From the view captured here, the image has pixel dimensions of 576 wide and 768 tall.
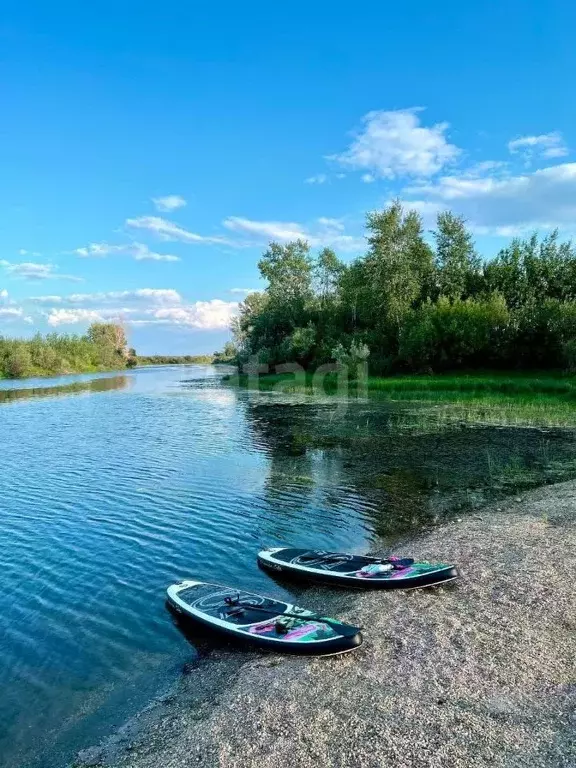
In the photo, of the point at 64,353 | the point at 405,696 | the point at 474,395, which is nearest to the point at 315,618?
the point at 405,696

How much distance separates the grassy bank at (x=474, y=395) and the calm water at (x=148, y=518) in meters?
4.55

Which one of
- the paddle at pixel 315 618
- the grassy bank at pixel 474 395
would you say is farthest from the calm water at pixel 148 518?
the grassy bank at pixel 474 395

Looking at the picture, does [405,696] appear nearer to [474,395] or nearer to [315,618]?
[315,618]

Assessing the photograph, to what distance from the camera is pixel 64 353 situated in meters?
152

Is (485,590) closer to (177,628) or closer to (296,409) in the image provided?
(177,628)

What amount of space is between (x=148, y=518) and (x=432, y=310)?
51.6 meters

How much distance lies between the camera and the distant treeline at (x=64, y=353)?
418ft

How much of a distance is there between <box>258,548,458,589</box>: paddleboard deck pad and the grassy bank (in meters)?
22.9

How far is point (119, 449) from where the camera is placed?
91.3 feet

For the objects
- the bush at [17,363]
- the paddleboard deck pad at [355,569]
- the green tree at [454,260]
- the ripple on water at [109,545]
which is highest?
the green tree at [454,260]

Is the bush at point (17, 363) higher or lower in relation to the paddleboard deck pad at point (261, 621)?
higher

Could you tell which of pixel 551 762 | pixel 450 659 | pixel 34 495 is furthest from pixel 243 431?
pixel 551 762

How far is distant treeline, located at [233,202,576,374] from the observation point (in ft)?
185

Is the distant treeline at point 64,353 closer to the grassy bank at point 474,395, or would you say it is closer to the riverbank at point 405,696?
the grassy bank at point 474,395
